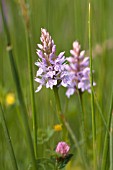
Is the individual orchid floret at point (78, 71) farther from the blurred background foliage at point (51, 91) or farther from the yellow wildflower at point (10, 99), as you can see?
the yellow wildflower at point (10, 99)

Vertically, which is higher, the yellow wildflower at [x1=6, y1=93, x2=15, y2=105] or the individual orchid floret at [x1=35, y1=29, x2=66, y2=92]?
the individual orchid floret at [x1=35, y1=29, x2=66, y2=92]

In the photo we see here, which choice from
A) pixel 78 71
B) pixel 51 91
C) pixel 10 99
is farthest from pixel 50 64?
pixel 10 99

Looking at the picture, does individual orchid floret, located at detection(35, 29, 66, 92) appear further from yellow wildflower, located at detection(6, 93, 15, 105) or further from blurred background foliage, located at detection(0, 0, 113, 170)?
yellow wildflower, located at detection(6, 93, 15, 105)

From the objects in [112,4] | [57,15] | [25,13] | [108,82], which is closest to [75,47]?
[25,13]

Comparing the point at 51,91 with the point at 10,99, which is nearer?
the point at 51,91

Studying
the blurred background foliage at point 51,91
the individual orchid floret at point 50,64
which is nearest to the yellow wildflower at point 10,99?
the blurred background foliage at point 51,91

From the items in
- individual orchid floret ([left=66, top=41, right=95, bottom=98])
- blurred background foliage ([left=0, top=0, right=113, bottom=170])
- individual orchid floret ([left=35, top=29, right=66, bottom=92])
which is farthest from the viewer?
blurred background foliage ([left=0, top=0, right=113, bottom=170])

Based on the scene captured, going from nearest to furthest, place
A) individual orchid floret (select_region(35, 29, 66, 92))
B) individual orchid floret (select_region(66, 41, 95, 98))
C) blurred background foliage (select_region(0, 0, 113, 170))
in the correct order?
individual orchid floret (select_region(35, 29, 66, 92)), individual orchid floret (select_region(66, 41, 95, 98)), blurred background foliage (select_region(0, 0, 113, 170))

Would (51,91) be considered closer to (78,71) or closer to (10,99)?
(10,99)

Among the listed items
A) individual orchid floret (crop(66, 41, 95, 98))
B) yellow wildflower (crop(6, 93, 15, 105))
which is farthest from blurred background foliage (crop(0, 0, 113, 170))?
individual orchid floret (crop(66, 41, 95, 98))

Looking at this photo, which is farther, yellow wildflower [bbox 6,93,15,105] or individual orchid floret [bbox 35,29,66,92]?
yellow wildflower [bbox 6,93,15,105]

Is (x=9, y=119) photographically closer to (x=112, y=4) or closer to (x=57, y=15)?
(x=57, y=15)
